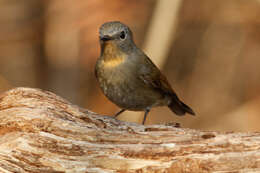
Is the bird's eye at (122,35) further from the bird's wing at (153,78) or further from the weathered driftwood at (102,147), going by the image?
the weathered driftwood at (102,147)

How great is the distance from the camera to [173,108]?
6117 millimetres

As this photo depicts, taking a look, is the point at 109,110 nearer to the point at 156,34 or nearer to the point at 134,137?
the point at 156,34

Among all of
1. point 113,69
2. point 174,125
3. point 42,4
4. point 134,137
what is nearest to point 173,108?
point 113,69

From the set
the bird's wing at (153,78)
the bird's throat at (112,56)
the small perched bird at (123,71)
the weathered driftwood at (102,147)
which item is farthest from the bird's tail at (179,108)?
the weathered driftwood at (102,147)

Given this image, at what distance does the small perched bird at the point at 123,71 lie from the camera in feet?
16.1

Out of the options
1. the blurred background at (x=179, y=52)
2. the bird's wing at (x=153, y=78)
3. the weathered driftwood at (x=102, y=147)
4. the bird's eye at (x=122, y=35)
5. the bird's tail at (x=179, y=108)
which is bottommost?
the weathered driftwood at (x=102, y=147)

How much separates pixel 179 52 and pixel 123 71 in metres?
3.34

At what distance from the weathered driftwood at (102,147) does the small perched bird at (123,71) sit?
1.17 meters

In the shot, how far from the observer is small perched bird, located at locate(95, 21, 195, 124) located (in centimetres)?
492

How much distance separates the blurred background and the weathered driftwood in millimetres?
3663

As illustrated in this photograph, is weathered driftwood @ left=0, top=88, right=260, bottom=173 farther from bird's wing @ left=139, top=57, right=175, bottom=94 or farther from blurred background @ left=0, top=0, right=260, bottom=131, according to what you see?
blurred background @ left=0, top=0, right=260, bottom=131

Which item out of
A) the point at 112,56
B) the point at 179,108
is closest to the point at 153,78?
the point at 112,56

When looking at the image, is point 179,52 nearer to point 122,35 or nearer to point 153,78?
point 153,78

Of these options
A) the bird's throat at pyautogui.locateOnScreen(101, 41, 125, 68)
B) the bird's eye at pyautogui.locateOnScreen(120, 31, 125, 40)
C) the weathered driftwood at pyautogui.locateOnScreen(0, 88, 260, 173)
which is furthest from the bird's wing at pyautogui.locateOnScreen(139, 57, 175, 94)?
the weathered driftwood at pyautogui.locateOnScreen(0, 88, 260, 173)
